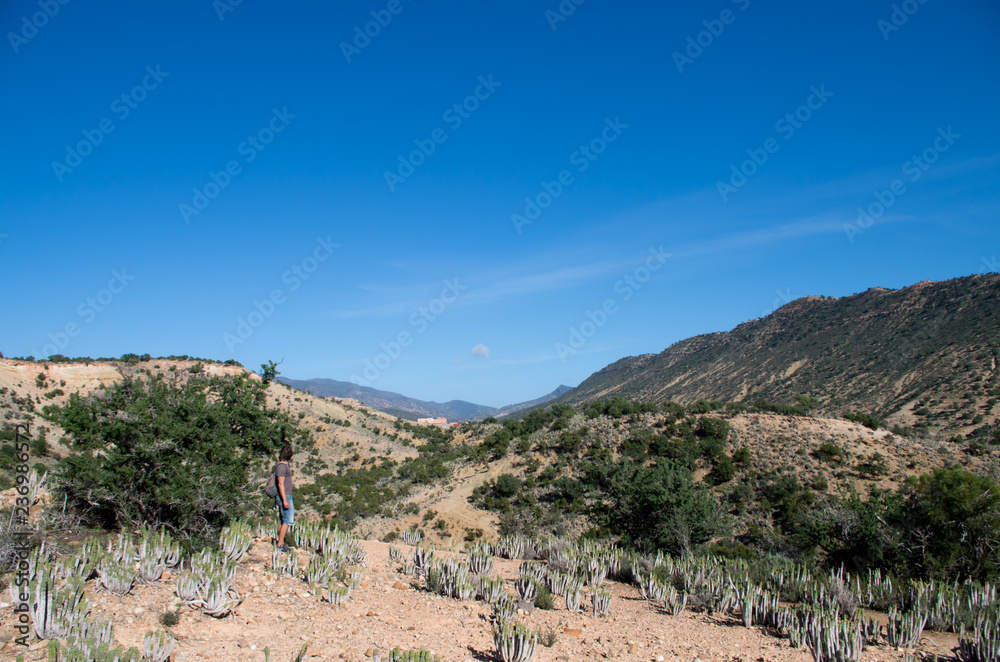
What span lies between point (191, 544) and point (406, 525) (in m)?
16.2

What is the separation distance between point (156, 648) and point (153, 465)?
4457 millimetres

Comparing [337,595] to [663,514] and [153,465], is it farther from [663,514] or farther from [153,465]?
[663,514]

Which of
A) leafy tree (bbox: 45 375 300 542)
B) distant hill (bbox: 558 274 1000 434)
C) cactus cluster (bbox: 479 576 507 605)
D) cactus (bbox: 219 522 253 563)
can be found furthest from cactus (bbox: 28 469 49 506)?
distant hill (bbox: 558 274 1000 434)

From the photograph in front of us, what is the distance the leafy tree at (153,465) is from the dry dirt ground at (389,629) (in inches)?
47.0

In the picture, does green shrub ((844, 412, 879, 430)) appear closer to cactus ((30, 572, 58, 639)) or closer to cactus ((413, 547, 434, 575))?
cactus ((413, 547, 434, 575))

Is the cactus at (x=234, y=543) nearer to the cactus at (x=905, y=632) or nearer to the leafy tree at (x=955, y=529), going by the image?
the cactus at (x=905, y=632)

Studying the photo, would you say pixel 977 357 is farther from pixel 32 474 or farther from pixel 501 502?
pixel 32 474

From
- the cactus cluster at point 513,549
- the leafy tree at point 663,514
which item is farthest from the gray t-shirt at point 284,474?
the leafy tree at point 663,514

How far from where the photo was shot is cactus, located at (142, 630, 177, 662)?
14.0 ft

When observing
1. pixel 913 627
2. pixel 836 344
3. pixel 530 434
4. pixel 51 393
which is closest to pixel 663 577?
pixel 913 627

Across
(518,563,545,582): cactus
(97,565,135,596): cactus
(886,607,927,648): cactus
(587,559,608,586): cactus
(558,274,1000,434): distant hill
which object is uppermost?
(558,274,1000,434): distant hill

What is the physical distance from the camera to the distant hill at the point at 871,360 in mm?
42531

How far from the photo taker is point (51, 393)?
39250mm

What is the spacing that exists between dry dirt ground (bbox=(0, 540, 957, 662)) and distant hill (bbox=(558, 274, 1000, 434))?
4205 cm
